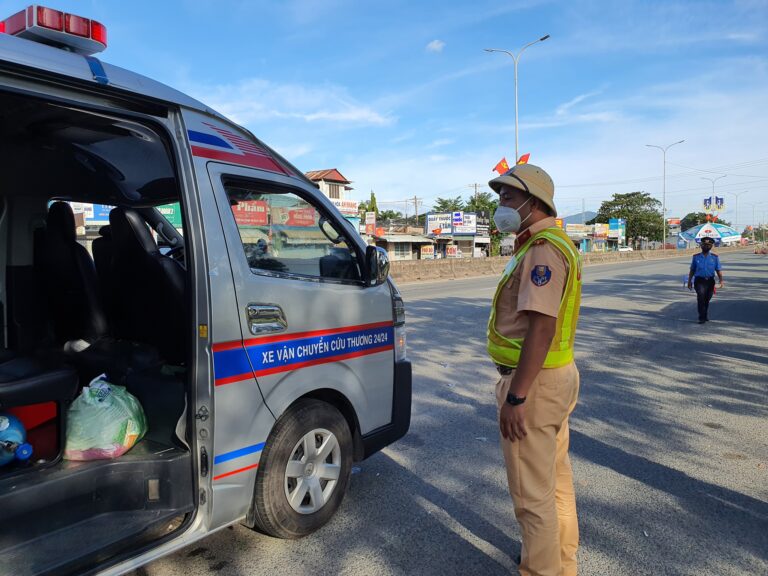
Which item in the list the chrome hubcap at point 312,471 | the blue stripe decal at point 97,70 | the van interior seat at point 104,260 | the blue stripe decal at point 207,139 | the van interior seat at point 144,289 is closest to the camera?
the blue stripe decal at point 97,70

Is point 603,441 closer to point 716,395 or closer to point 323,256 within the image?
point 716,395

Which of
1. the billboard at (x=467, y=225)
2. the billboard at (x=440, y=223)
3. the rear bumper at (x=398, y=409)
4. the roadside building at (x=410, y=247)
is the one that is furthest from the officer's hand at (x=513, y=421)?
the billboard at (x=467, y=225)

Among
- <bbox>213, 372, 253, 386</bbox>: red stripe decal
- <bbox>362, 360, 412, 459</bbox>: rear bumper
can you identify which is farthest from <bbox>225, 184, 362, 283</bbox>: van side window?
<bbox>362, 360, 412, 459</bbox>: rear bumper

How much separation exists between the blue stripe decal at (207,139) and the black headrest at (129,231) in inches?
45.3

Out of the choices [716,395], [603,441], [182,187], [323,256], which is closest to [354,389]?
[323,256]

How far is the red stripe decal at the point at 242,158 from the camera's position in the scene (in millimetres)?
2756

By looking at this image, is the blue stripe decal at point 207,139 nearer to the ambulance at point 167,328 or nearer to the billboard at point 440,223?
the ambulance at point 167,328

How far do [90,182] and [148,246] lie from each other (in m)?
0.90

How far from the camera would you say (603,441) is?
Result: 15.2 feet

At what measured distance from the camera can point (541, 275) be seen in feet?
7.59

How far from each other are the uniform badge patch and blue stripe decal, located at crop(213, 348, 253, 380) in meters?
1.39

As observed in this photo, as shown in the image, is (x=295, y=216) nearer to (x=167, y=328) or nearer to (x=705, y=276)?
(x=167, y=328)

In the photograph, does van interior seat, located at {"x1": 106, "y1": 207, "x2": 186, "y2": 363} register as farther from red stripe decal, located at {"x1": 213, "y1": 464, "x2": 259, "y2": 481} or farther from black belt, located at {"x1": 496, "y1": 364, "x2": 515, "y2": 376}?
black belt, located at {"x1": 496, "y1": 364, "x2": 515, "y2": 376}

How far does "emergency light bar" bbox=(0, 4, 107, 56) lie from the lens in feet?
7.88
